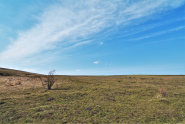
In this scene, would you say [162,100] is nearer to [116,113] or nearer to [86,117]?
[116,113]

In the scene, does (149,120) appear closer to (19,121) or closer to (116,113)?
(116,113)

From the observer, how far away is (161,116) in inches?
242

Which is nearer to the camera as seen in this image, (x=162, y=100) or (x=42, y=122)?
(x=42, y=122)

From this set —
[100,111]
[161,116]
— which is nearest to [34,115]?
[100,111]

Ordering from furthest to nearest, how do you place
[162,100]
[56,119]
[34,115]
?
[162,100], [34,115], [56,119]

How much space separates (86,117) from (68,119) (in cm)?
96

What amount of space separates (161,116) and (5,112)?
29.7 ft

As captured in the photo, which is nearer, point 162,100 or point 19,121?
point 19,121

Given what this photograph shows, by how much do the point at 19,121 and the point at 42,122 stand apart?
3.94ft

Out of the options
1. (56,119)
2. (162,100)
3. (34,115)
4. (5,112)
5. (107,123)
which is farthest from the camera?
(162,100)

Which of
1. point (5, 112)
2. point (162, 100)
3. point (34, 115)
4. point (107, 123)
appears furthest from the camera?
point (162, 100)

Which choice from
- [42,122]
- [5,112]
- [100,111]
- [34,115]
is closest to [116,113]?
[100,111]

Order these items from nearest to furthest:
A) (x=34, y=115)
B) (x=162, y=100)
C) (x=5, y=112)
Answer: (x=34, y=115) < (x=5, y=112) < (x=162, y=100)

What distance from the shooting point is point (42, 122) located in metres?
5.45
